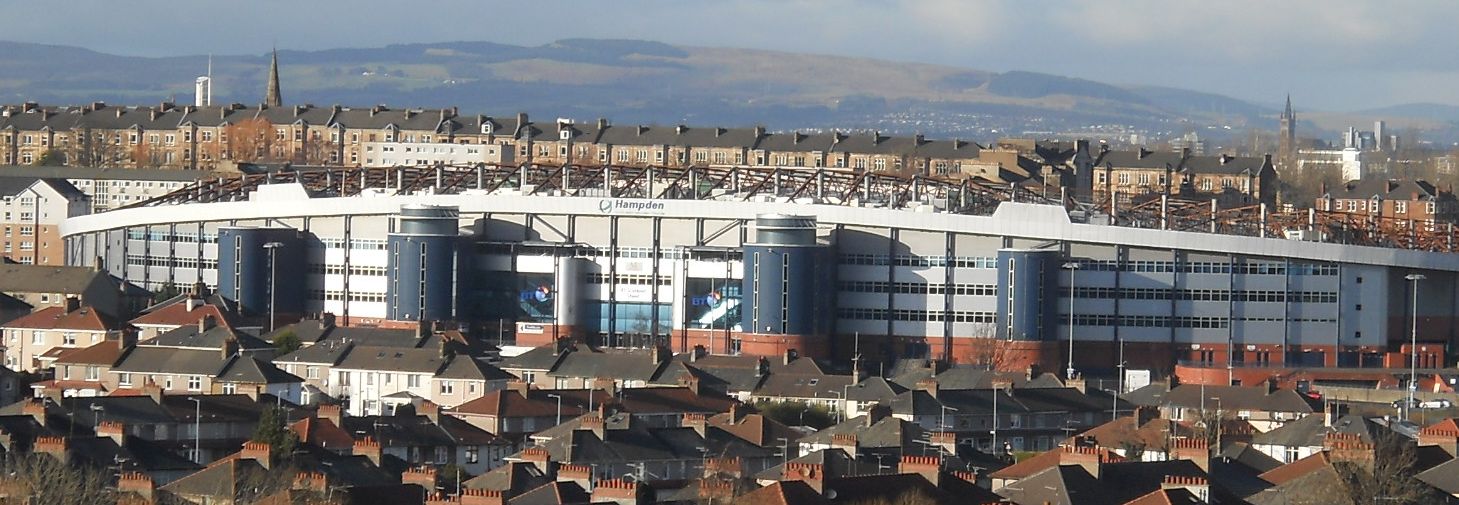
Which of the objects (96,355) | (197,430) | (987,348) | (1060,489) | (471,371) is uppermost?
(1060,489)

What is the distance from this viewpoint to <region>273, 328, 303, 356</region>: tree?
95.8 m

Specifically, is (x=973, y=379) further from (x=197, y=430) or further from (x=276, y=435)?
A: (x=276, y=435)

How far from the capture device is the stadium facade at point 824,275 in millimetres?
112375

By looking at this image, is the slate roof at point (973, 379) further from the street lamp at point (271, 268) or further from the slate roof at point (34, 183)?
the slate roof at point (34, 183)

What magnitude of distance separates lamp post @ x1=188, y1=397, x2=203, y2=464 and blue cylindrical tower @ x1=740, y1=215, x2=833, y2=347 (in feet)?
143

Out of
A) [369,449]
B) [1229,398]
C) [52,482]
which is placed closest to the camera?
[52,482]

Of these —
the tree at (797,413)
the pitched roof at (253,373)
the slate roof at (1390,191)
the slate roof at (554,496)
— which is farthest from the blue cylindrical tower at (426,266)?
the slate roof at (1390,191)

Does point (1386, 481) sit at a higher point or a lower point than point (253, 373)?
higher

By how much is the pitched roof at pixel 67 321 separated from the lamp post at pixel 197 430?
110 feet

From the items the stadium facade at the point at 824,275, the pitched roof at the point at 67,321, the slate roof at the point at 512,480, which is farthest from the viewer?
the stadium facade at the point at 824,275

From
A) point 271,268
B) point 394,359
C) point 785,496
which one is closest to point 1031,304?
point 271,268

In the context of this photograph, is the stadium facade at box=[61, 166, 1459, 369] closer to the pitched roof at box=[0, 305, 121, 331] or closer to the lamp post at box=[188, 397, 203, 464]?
the pitched roof at box=[0, 305, 121, 331]

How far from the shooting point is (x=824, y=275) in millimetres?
113438

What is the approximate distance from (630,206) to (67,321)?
21.6 metres
